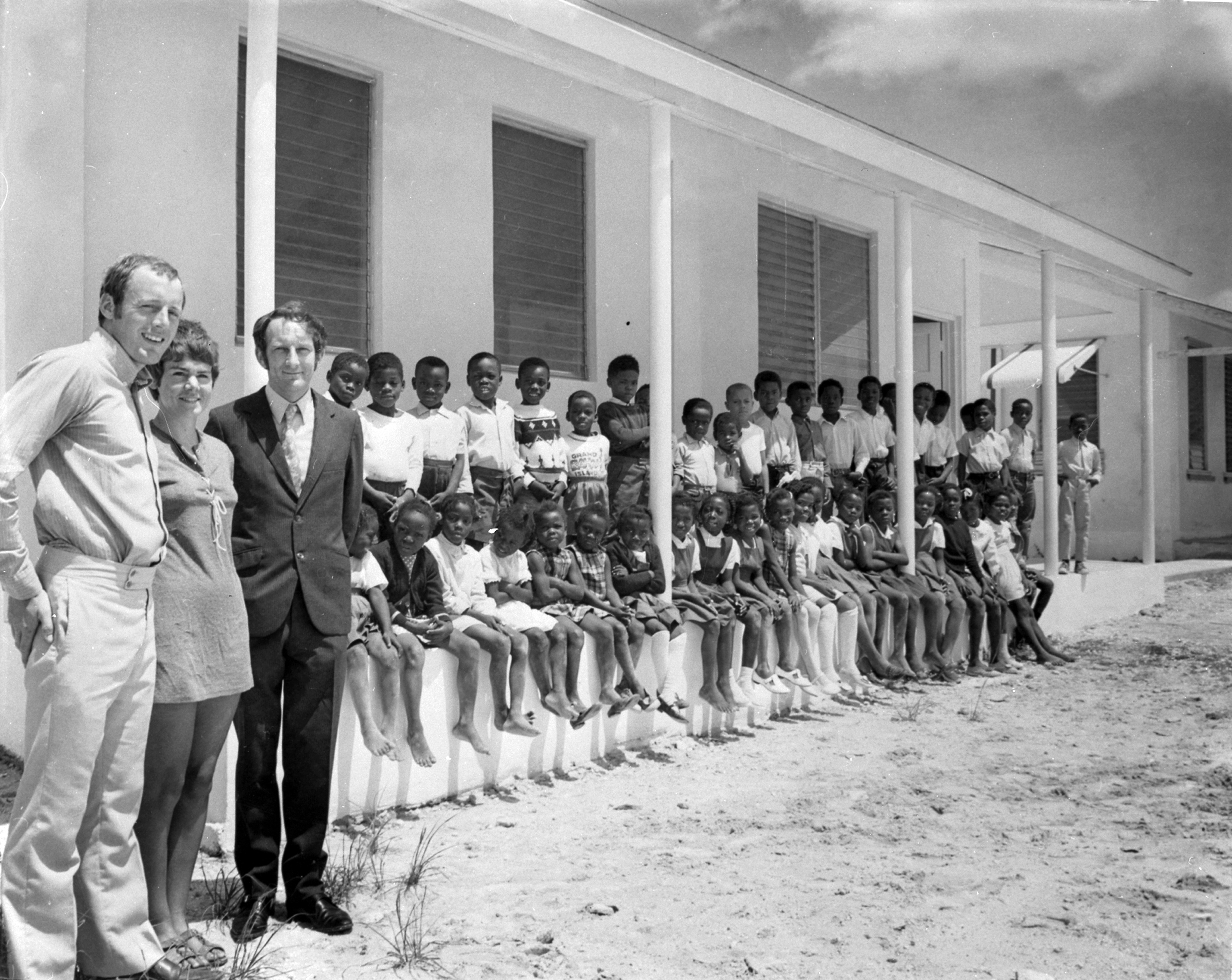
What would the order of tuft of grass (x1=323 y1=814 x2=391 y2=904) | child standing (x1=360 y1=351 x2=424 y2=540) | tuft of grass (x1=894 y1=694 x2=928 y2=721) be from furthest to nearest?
1. tuft of grass (x1=894 y1=694 x2=928 y2=721)
2. child standing (x1=360 y1=351 x2=424 y2=540)
3. tuft of grass (x1=323 y1=814 x2=391 y2=904)

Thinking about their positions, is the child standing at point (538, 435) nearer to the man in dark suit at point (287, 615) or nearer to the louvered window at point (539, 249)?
the louvered window at point (539, 249)

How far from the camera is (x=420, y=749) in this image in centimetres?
457

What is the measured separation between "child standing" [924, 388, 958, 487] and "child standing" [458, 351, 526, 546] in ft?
14.4

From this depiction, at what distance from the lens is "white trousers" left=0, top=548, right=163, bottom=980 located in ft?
8.10

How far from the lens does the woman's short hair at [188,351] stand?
2961mm

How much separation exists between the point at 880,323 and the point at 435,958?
8814 mm

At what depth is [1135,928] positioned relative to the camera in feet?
11.3

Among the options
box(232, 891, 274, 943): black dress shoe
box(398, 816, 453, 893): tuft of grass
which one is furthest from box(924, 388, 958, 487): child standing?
box(232, 891, 274, 943): black dress shoe

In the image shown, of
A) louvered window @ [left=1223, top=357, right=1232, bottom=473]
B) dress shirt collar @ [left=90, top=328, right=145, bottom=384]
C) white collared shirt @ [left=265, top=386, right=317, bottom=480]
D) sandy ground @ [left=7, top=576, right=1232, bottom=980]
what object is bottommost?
sandy ground @ [left=7, top=576, right=1232, bottom=980]

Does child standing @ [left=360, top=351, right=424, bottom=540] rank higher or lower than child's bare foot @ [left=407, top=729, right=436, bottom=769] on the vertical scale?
higher

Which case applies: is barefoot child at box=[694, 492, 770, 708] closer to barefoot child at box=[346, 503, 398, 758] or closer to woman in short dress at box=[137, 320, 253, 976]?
barefoot child at box=[346, 503, 398, 758]

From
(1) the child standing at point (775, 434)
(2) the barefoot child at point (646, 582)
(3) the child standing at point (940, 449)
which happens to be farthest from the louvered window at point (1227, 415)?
(2) the barefoot child at point (646, 582)

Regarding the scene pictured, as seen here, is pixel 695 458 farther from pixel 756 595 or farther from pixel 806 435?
pixel 806 435

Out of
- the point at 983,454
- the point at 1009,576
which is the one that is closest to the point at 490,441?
the point at 1009,576
